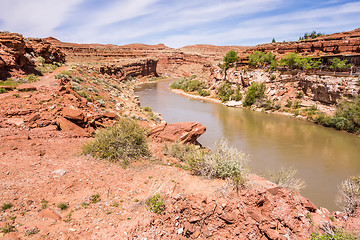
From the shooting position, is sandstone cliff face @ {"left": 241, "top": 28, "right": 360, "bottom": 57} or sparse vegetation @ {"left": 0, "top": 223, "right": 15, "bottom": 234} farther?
sandstone cliff face @ {"left": 241, "top": 28, "right": 360, "bottom": 57}

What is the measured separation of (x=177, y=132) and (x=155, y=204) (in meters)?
6.21

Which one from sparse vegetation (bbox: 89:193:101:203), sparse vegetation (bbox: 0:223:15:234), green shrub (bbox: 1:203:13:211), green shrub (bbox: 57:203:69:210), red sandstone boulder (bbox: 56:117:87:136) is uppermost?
red sandstone boulder (bbox: 56:117:87:136)

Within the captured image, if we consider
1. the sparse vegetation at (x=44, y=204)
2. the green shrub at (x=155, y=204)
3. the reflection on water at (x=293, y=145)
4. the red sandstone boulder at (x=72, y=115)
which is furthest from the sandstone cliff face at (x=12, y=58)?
the green shrub at (x=155, y=204)

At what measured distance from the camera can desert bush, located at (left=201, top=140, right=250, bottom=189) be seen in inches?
249

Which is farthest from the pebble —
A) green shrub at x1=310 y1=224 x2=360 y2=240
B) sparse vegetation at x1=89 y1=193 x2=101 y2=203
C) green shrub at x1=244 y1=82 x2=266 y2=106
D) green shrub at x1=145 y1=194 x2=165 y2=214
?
green shrub at x1=244 y1=82 x2=266 y2=106

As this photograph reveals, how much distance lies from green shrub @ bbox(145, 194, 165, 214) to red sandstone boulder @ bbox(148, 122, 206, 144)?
540cm

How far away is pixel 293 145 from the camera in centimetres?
1802

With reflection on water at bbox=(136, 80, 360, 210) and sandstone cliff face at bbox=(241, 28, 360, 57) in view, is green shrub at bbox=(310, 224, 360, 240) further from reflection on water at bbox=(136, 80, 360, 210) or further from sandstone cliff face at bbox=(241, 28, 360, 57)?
sandstone cliff face at bbox=(241, 28, 360, 57)

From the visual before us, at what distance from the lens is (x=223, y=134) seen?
20641 mm

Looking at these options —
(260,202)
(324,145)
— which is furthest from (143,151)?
(324,145)

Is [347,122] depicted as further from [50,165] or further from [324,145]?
[50,165]

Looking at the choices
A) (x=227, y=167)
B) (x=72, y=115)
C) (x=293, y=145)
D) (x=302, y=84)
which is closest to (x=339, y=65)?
(x=302, y=84)

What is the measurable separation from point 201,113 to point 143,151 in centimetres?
A: 2211

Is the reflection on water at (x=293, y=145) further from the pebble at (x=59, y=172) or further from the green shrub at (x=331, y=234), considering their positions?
the pebble at (x=59, y=172)
